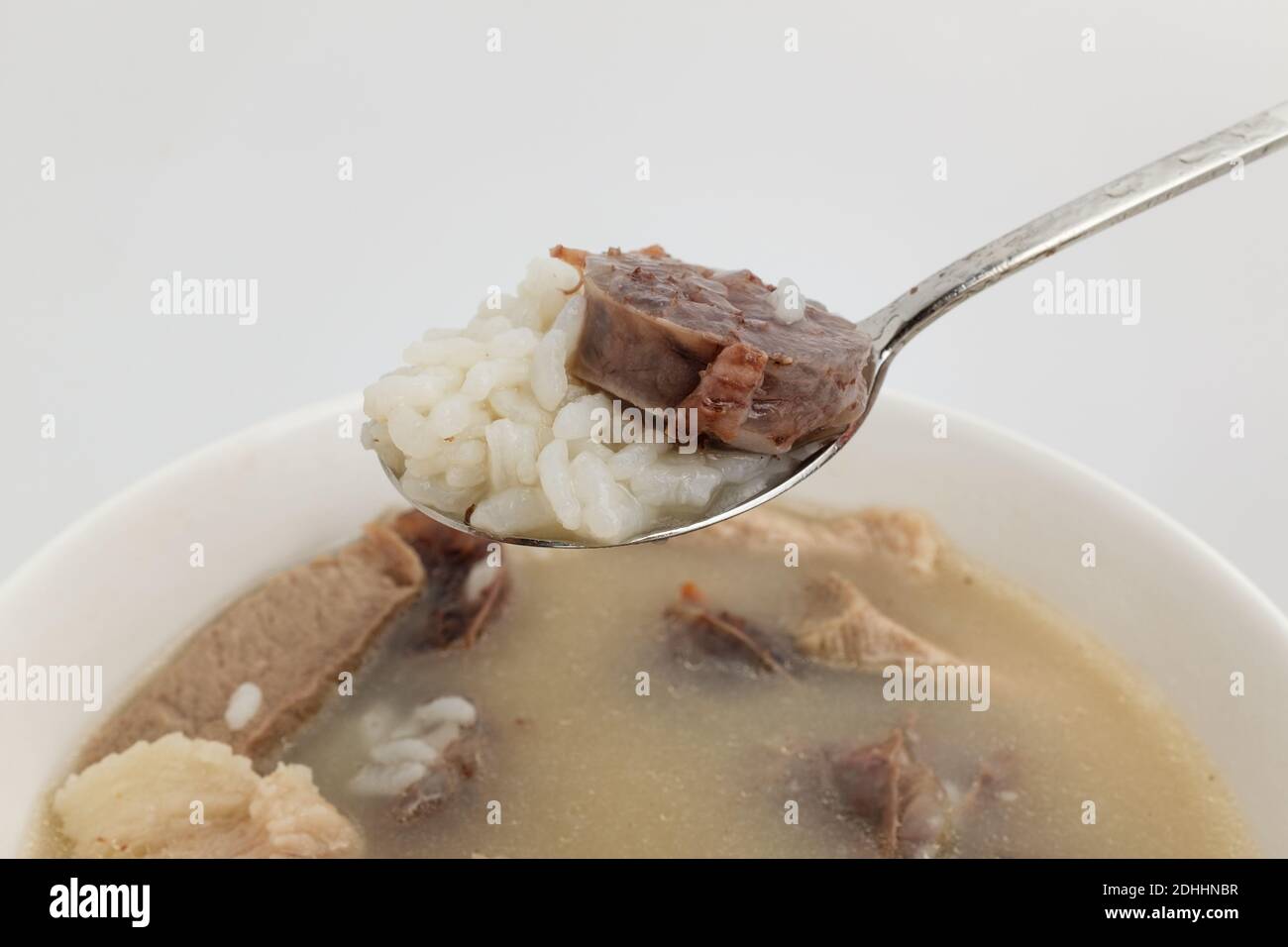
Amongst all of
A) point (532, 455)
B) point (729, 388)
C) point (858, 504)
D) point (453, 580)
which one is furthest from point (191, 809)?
point (858, 504)

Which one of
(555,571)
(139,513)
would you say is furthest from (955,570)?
(139,513)

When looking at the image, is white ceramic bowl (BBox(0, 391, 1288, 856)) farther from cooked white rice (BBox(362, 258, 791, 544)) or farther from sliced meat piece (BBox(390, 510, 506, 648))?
cooked white rice (BBox(362, 258, 791, 544))

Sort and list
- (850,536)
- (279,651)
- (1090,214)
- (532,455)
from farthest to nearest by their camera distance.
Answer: (850,536)
(279,651)
(1090,214)
(532,455)

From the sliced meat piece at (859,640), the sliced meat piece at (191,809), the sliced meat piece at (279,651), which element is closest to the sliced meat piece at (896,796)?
the sliced meat piece at (859,640)

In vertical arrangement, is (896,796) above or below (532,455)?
below

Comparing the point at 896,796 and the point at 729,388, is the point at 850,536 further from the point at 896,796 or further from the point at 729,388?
the point at 729,388

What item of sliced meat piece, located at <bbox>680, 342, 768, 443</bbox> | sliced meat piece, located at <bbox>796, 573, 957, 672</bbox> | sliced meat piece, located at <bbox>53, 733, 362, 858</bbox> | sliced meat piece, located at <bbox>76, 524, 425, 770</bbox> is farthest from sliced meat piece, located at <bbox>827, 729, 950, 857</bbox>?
sliced meat piece, located at <bbox>76, 524, 425, 770</bbox>
